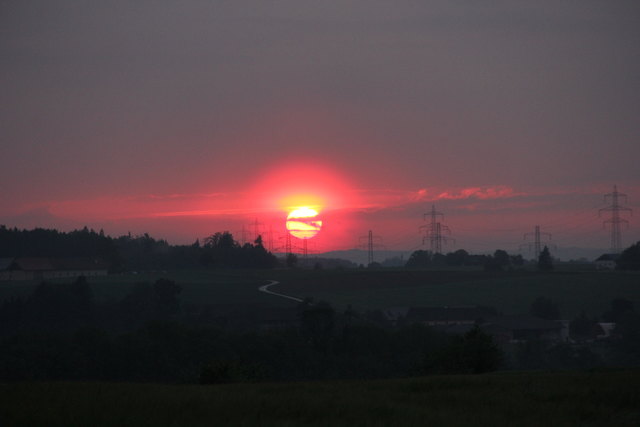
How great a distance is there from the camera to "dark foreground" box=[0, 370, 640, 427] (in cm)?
2141

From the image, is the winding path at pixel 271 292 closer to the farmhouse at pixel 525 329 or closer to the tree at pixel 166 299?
the tree at pixel 166 299

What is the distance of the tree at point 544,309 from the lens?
4599 inches

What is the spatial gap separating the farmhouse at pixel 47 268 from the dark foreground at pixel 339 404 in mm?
164178

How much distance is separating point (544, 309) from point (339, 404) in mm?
99912

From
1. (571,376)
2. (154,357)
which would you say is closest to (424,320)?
(154,357)

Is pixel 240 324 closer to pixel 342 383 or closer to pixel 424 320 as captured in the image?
pixel 424 320

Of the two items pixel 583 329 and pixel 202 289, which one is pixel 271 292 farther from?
pixel 583 329

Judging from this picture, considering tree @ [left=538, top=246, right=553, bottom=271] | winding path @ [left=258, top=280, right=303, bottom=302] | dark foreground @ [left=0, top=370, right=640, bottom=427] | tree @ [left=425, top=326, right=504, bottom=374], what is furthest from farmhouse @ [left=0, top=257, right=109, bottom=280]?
dark foreground @ [left=0, top=370, right=640, bottom=427]

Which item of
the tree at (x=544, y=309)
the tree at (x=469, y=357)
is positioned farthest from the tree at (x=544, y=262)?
the tree at (x=469, y=357)

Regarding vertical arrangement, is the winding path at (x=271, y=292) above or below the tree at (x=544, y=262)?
below

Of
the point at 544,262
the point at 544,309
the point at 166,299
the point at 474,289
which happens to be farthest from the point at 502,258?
the point at 166,299

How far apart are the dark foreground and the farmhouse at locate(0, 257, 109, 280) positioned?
164 m

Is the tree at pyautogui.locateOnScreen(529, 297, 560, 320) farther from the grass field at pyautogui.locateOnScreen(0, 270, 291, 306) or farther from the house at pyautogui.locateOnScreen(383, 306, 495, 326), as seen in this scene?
the grass field at pyautogui.locateOnScreen(0, 270, 291, 306)

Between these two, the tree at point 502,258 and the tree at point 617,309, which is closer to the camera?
the tree at point 617,309
